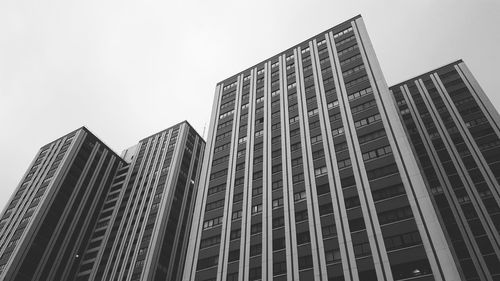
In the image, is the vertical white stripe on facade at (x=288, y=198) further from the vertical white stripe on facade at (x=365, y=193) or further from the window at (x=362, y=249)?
the vertical white stripe on facade at (x=365, y=193)

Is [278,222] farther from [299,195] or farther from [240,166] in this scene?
[240,166]

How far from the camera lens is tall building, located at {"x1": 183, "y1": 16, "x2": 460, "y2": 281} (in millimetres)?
38156

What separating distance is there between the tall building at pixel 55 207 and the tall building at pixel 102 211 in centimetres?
21

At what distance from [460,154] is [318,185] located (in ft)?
107

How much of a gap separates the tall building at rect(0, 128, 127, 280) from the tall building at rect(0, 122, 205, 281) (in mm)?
205

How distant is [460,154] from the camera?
63781 mm

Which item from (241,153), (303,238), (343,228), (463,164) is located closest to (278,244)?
(303,238)

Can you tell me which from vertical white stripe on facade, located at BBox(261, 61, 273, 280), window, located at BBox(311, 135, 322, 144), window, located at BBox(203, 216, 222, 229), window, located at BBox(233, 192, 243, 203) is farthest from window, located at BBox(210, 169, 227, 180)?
window, located at BBox(311, 135, 322, 144)

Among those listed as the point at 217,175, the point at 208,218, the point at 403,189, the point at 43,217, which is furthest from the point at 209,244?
the point at 43,217

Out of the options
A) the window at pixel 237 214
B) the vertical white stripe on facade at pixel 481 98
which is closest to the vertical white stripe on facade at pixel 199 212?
the window at pixel 237 214

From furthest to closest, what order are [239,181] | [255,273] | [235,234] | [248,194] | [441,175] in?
[441,175]
[239,181]
[248,194]
[235,234]
[255,273]

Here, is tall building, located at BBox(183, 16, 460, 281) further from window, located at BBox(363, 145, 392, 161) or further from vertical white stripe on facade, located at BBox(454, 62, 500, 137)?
vertical white stripe on facade, located at BBox(454, 62, 500, 137)

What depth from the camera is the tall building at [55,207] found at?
244ft

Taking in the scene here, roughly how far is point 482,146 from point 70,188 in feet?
297
